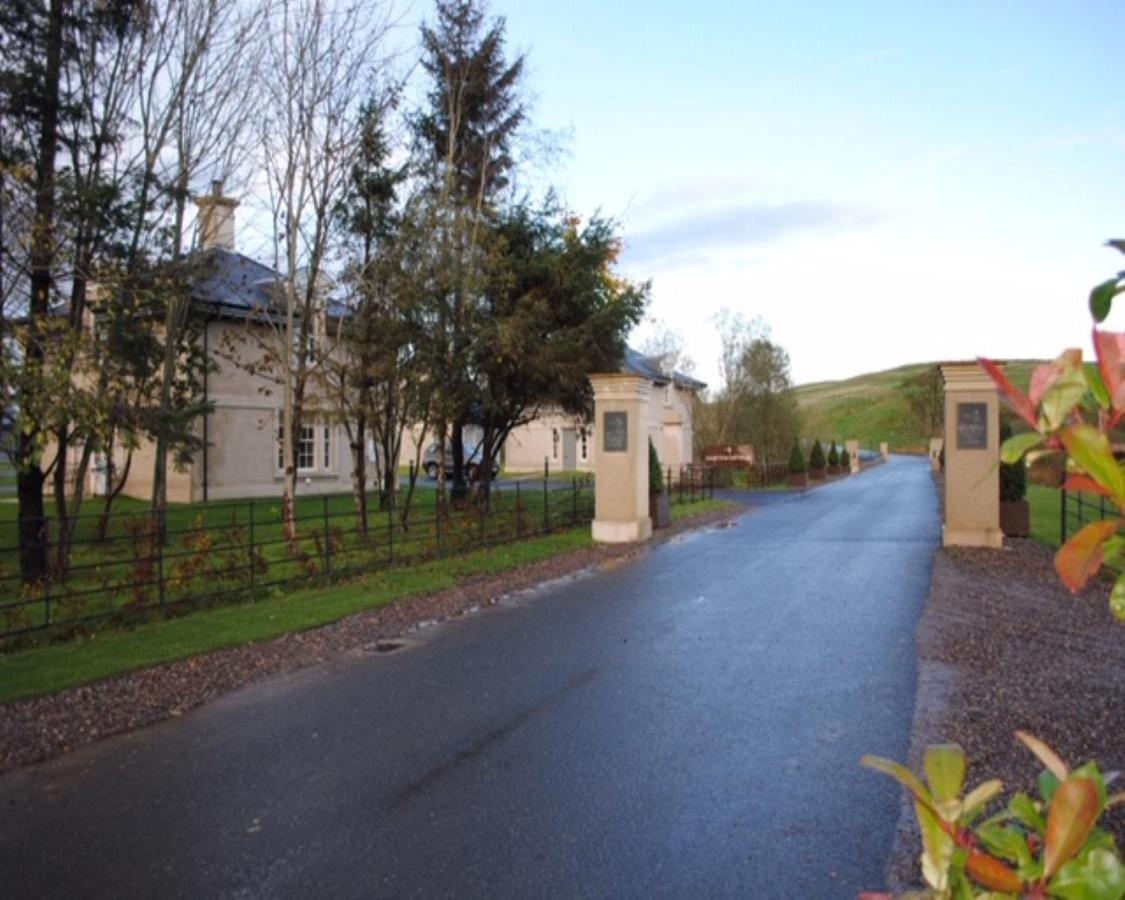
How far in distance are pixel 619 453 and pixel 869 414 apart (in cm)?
10798

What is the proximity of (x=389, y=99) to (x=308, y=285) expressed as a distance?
357cm

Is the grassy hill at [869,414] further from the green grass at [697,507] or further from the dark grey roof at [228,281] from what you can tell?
the dark grey roof at [228,281]

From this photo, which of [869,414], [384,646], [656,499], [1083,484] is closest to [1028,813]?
[1083,484]

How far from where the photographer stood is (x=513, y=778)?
5.62 metres

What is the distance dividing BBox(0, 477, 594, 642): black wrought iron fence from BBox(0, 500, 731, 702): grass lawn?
338mm

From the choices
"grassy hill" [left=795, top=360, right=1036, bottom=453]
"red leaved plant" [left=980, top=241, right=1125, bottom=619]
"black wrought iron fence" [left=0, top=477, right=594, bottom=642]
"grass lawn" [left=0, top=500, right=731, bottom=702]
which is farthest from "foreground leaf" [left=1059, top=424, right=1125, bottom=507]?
"grassy hill" [left=795, top=360, right=1036, bottom=453]

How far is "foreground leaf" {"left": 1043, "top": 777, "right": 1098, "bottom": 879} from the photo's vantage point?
4.11ft

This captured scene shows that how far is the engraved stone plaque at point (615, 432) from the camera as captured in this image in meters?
18.4

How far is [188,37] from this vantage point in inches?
592

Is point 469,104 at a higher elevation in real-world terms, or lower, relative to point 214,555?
higher

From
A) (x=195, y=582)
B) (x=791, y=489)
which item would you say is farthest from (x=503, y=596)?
(x=791, y=489)

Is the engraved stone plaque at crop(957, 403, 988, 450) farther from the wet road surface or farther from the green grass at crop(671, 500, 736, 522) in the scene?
the green grass at crop(671, 500, 736, 522)

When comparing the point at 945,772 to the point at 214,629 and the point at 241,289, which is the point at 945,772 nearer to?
the point at 214,629

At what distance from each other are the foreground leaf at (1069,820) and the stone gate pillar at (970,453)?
16029 mm
